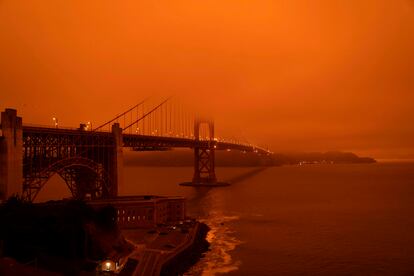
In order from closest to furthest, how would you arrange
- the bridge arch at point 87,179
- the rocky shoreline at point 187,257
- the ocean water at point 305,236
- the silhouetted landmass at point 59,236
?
the silhouetted landmass at point 59,236
the rocky shoreline at point 187,257
the ocean water at point 305,236
the bridge arch at point 87,179

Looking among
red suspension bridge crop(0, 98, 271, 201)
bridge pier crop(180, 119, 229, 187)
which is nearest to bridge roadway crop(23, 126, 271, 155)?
red suspension bridge crop(0, 98, 271, 201)

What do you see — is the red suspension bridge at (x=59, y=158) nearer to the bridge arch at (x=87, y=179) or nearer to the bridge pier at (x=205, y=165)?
the bridge arch at (x=87, y=179)

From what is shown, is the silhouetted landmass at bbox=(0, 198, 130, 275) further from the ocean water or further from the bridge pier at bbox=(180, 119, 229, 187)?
the bridge pier at bbox=(180, 119, 229, 187)

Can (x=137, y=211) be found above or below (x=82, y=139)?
below

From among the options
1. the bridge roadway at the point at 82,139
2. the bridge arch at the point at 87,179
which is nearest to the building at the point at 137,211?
the bridge arch at the point at 87,179

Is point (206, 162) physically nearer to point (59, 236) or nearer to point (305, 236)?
point (305, 236)

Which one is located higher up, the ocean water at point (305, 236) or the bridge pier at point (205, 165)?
the bridge pier at point (205, 165)

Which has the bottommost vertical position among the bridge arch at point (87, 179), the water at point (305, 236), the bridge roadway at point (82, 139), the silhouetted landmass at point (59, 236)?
the water at point (305, 236)

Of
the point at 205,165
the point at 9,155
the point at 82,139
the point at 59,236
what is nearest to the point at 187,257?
the point at 59,236
